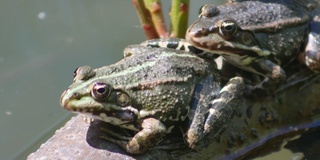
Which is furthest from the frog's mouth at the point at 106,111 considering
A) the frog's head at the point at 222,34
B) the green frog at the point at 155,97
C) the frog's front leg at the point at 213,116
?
the frog's head at the point at 222,34

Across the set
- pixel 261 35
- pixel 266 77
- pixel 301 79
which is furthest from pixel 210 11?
pixel 301 79

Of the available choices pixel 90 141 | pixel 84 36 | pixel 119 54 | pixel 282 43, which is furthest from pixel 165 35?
pixel 90 141

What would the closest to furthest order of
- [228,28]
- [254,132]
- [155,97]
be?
[155,97]
[228,28]
[254,132]

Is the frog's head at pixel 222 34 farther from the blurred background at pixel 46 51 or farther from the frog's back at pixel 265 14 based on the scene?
the blurred background at pixel 46 51

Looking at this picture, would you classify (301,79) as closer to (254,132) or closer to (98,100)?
(254,132)

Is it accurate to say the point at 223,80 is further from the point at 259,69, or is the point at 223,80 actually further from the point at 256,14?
the point at 256,14
